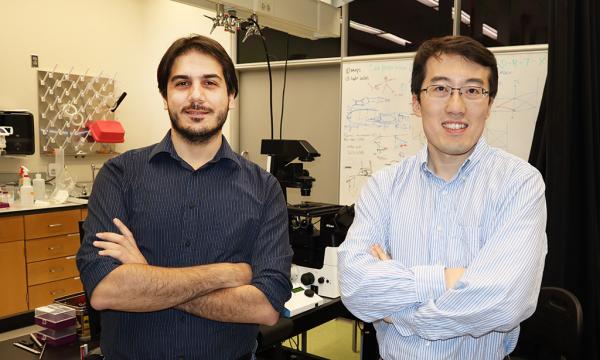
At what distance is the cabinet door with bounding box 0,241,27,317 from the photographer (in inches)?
147

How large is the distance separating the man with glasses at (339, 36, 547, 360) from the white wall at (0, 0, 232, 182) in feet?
12.7

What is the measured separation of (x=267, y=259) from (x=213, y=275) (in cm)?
18

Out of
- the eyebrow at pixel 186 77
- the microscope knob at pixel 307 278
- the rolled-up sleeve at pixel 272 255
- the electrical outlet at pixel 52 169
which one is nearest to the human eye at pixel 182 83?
the eyebrow at pixel 186 77

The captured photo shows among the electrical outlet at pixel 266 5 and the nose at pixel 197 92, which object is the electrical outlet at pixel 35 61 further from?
the nose at pixel 197 92

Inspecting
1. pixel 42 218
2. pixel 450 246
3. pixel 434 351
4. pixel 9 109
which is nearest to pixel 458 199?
pixel 450 246

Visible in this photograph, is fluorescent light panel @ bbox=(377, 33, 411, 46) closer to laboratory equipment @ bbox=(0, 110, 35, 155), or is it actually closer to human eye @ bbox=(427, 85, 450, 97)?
human eye @ bbox=(427, 85, 450, 97)

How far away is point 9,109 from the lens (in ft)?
14.8

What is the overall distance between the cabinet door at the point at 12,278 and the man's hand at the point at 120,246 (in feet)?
9.32

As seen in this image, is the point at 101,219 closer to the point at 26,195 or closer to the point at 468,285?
the point at 468,285

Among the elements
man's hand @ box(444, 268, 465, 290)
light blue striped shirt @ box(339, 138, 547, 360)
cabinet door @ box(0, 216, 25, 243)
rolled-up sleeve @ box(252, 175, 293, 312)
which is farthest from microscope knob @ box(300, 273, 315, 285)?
cabinet door @ box(0, 216, 25, 243)

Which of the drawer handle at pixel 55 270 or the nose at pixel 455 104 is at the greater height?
the nose at pixel 455 104

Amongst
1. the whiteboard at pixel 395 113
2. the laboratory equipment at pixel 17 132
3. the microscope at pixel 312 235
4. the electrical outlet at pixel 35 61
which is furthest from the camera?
the electrical outlet at pixel 35 61

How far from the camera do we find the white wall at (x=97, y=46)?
14.8ft

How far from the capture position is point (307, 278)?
2330 millimetres
